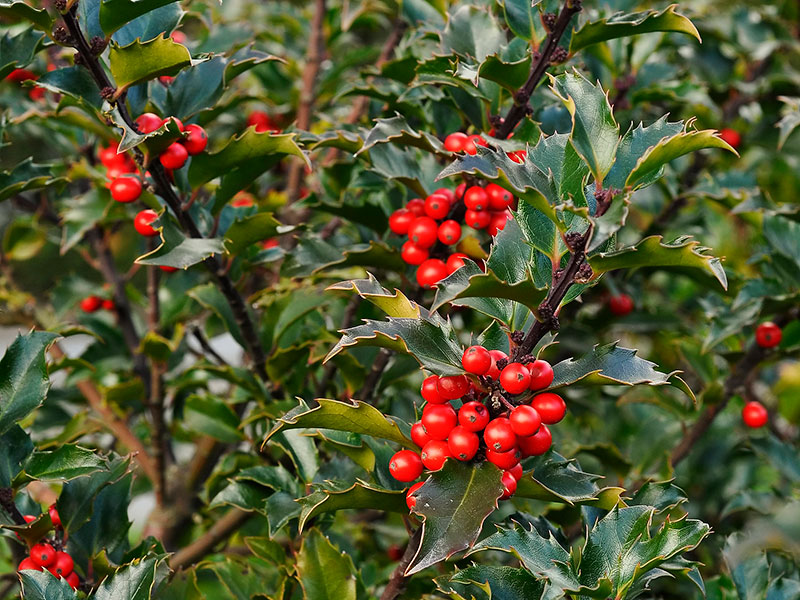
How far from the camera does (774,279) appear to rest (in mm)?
1435

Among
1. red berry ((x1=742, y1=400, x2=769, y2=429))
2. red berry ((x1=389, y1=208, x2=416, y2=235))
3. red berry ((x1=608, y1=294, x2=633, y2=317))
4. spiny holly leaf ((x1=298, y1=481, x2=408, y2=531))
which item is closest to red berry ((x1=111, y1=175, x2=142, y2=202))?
red berry ((x1=389, y1=208, x2=416, y2=235))

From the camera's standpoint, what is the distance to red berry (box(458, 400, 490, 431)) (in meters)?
0.82

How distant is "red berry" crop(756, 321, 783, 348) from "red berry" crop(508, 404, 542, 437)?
87 cm

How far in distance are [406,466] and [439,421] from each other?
0.08 metres

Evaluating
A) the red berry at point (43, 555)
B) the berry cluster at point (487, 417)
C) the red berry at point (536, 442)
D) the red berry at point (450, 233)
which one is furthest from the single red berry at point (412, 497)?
the red berry at point (43, 555)

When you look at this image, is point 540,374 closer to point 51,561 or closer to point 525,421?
point 525,421

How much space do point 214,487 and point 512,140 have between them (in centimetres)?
83

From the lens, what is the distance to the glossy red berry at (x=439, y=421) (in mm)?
833

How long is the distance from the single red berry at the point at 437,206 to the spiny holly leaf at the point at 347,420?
37 centimetres

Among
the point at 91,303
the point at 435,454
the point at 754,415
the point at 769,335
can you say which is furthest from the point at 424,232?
the point at 91,303

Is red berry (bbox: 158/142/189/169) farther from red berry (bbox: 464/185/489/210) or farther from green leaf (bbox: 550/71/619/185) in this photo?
green leaf (bbox: 550/71/619/185)

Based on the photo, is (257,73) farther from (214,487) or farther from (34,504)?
(34,504)

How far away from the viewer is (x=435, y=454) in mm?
842

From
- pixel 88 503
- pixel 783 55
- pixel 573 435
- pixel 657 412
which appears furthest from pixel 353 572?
pixel 783 55
